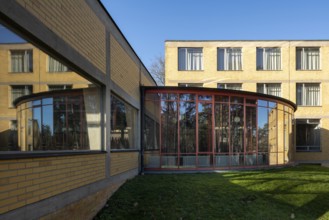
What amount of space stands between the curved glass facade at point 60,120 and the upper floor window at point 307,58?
69.1ft

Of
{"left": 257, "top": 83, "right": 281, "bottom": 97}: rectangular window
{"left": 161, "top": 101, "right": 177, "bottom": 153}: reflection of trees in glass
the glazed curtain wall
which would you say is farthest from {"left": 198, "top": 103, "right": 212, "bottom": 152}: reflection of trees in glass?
{"left": 257, "top": 83, "right": 281, "bottom": 97}: rectangular window

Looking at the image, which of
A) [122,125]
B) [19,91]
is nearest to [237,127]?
[122,125]

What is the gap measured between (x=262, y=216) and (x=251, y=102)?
918cm

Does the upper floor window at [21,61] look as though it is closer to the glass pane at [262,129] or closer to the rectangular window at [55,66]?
the rectangular window at [55,66]

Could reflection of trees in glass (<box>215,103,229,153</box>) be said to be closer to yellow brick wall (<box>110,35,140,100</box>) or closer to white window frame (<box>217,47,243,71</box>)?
yellow brick wall (<box>110,35,140,100</box>)

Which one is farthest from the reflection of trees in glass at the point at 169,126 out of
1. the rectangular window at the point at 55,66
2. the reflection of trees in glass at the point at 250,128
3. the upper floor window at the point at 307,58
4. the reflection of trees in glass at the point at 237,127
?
the upper floor window at the point at 307,58

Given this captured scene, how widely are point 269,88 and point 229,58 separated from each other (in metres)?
3.84

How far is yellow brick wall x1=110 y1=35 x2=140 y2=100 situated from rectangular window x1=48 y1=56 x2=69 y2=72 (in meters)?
3.47

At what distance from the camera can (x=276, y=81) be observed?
25.4 metres

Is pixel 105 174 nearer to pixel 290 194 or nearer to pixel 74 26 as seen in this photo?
pixel 74 26

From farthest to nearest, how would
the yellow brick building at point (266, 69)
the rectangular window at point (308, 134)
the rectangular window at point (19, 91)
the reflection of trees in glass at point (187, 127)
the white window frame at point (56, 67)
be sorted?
the yellow brick building at point (266, 69) < the rectangular window at point (308, 134) < the reflection of trees in glass at point (187, 127) < the white window frame at point (56, 67) < the rectangular window at point (19, 91)

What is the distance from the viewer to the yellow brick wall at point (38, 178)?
4148 mm

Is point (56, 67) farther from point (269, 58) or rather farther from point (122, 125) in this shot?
point (269, 58)

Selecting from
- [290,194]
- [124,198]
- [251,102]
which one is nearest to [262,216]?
[290,194]
